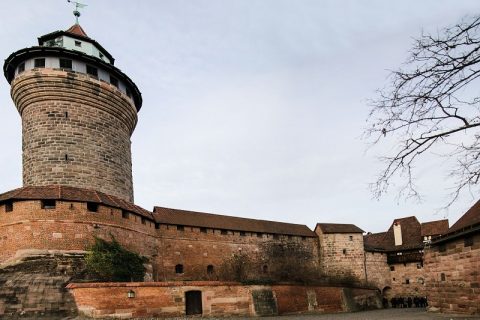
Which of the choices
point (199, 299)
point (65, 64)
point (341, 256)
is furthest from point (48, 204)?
point (341, 256)

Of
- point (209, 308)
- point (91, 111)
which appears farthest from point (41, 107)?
point (209, 308)

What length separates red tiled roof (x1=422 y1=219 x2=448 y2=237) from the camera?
108 ft

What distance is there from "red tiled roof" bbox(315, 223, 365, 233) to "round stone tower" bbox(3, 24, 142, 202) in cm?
1637

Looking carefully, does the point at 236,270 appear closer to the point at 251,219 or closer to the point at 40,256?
the point at 251,219

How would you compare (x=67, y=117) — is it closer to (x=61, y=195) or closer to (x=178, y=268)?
(x=61, y=195)

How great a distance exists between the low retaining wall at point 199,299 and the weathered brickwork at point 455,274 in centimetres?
554

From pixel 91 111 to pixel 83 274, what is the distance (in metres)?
7.66

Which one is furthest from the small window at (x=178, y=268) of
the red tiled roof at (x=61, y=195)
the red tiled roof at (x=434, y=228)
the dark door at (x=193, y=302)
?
the red tiled roof at (x=434, y=228)

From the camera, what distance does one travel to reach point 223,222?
26562 mm

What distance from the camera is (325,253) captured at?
30.9m

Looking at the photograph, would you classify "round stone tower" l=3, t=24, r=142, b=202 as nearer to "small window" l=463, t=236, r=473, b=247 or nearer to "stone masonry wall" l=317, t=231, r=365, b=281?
"small window" l=463, t=236, r=473, b=247

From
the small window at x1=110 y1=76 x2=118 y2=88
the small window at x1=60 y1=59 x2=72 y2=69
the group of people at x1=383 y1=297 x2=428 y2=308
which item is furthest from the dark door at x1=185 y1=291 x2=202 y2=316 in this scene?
the group of people at x1=383 y1=297 x2=428 y2=308

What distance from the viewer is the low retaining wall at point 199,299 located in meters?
14.3

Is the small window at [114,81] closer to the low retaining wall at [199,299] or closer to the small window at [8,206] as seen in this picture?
the small window at [8,206]
